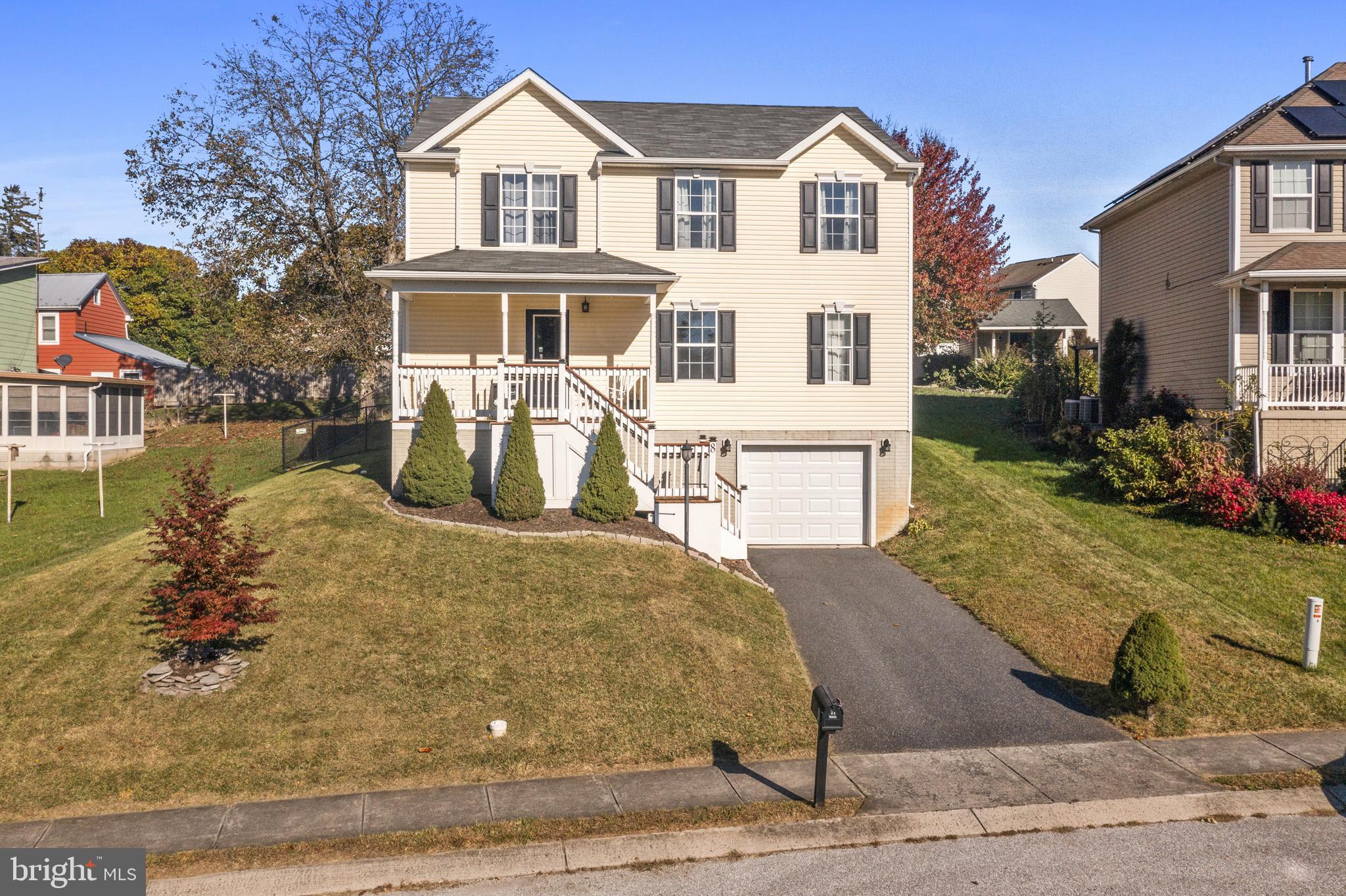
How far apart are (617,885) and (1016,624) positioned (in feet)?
28.6

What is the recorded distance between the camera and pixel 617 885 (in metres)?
7.48

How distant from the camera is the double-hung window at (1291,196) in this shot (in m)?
19.8

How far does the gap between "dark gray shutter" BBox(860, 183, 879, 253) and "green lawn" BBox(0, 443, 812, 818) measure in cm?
840

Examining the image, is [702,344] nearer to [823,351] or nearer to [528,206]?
[823,351]

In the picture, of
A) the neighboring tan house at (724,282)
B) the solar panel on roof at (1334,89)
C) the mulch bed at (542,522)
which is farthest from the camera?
the solar panel on roof at (1334,89)

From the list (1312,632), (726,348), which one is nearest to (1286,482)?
(1312,632)

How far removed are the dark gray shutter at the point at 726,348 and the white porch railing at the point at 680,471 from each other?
8.90 ft

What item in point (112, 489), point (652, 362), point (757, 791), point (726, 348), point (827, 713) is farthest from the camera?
point (112, 489)

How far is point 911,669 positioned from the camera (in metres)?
12.7

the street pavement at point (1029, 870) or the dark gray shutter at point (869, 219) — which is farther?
the dark gray shutter at point (869, 219)

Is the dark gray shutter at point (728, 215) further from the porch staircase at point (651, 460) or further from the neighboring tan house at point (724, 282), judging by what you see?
the porch staircase at point (651, 460)

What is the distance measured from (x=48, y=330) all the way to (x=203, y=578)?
110 feet

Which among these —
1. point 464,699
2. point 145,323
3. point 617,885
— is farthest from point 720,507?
point 145,323

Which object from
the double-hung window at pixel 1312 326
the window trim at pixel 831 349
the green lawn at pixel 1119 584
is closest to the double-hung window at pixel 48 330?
the window trim at pixel 831 349
